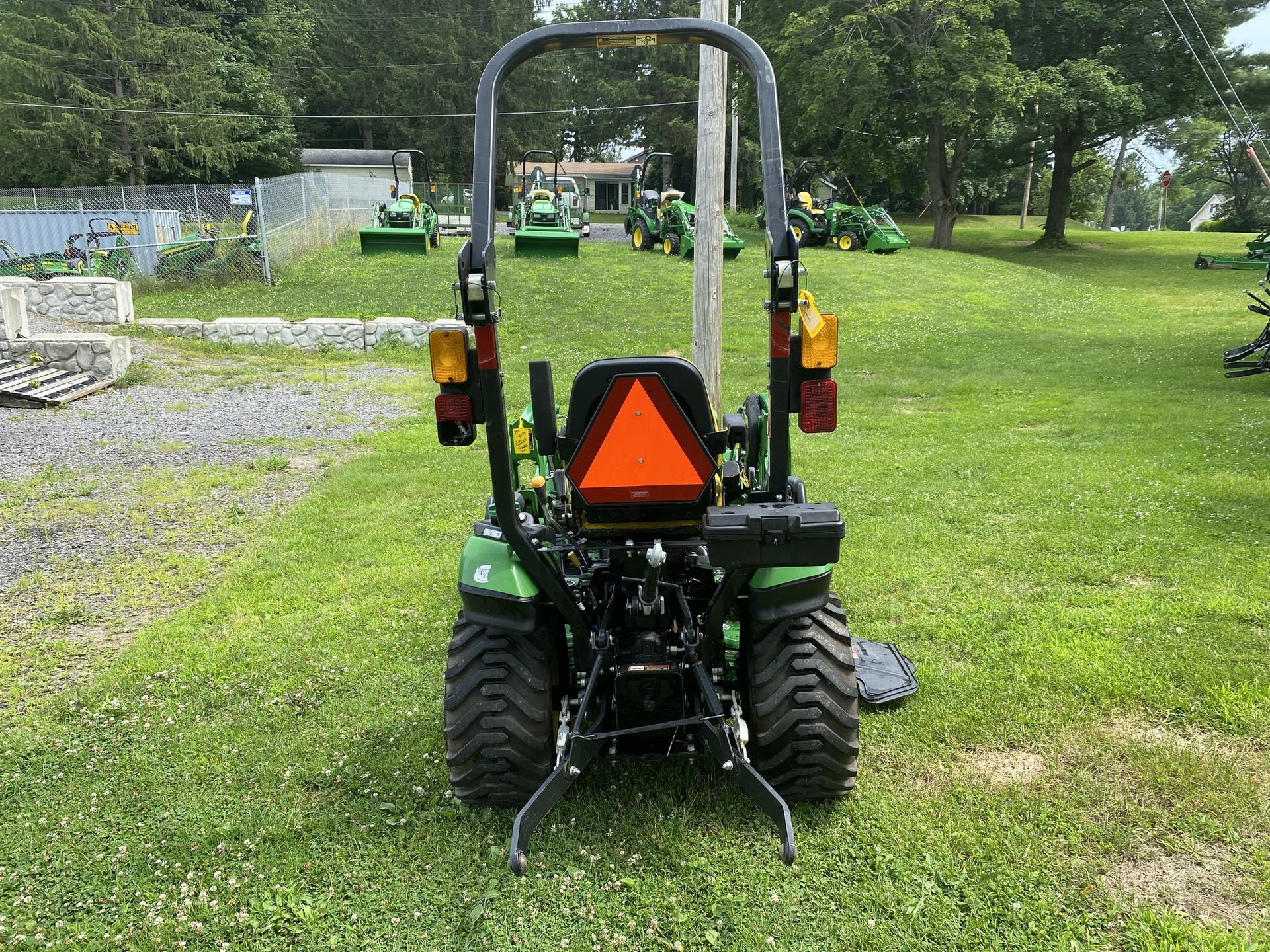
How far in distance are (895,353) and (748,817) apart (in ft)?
35.3

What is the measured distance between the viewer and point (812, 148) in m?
30.1

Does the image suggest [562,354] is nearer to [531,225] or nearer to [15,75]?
[531,225]

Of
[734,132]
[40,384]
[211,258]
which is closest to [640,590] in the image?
[40,384]

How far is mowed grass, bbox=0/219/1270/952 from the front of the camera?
2799 millimetres

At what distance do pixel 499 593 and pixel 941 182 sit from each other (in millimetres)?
25895

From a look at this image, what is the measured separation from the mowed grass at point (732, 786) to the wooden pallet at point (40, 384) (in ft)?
14.9

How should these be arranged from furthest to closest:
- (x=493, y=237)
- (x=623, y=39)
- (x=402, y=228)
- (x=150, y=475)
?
(x=402, y=228), (x=150, y=475), (x=623, y=39), (x=493, y=237)

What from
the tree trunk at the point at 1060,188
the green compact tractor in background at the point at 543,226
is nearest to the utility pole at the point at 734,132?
the green compact tractor in background at the point at 543,226

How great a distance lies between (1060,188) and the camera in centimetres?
2858

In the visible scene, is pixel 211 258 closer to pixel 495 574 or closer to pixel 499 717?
pixel 495 574

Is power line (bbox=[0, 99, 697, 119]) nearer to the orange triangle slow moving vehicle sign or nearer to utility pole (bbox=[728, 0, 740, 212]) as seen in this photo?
utility pole (bbox=[728, 0, 740, 212])

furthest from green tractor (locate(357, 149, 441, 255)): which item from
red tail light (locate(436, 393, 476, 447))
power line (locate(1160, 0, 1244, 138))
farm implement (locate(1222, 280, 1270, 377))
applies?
red tail light (locate(436, 393, 476, 447))

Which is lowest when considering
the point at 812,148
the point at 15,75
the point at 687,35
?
the point at 687,35

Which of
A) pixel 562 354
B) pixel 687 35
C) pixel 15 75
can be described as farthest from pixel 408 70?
pixel 687 35
